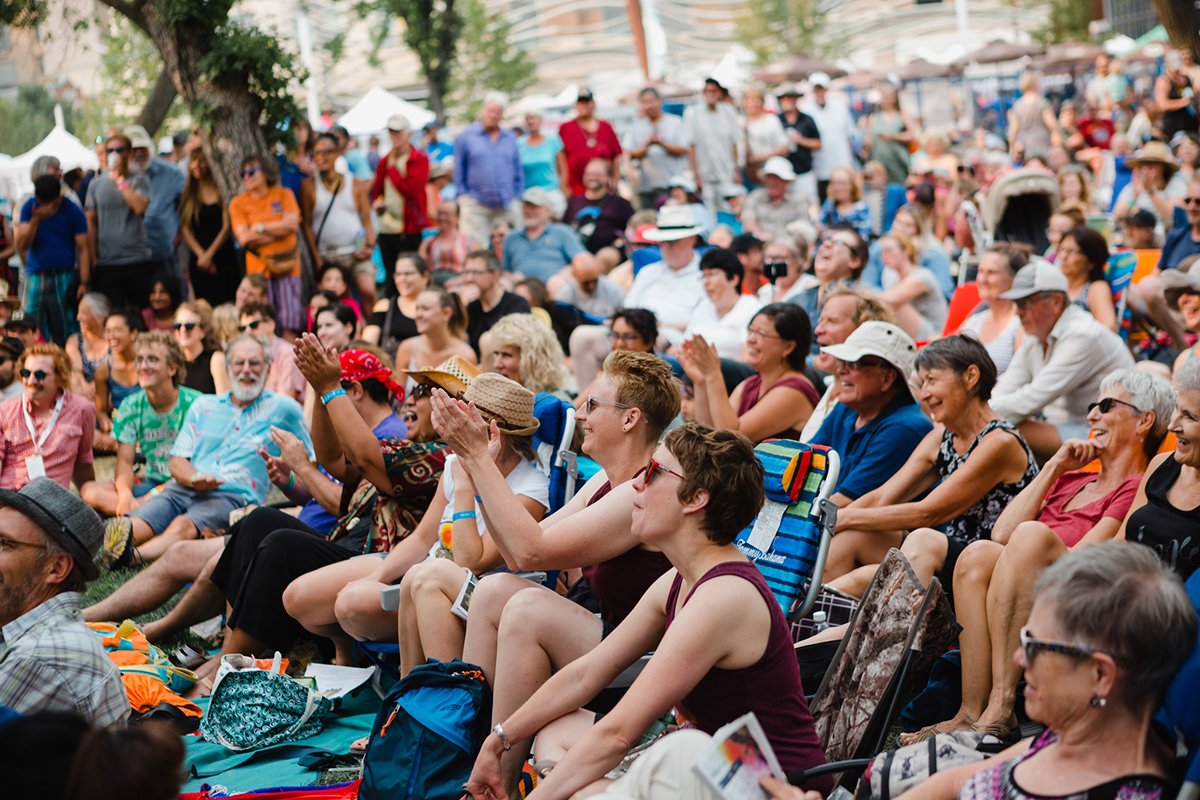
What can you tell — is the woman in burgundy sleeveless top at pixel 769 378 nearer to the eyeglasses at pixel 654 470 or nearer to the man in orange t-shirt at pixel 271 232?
the eyeglasses at pixel 654 470

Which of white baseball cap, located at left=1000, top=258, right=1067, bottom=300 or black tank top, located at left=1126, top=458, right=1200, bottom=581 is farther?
white baseball cap, located at left=1000, top=258, right=1067, bottom=300

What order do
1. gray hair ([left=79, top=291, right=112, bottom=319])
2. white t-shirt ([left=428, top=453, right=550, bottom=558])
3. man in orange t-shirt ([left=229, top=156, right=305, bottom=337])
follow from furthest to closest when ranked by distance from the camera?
man in orange t-shirt ([left=229, top=156, right=305, bottom=337]), gray hair ([left=79, top=291, right=112, bottom=319]), white t-shirt ([left=428, top=453, right=550, bottom=558])

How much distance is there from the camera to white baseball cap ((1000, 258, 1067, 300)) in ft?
18.1

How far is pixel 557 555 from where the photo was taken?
3402 millimetres

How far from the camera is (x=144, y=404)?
281 inches

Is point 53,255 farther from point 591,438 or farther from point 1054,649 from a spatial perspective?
point 1054,649

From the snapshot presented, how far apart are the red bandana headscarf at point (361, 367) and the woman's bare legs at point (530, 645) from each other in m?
2.25

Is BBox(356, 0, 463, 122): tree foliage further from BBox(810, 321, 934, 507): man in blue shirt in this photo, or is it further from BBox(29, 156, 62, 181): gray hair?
BBox(810, 321, 934, 507): man in blue shirt

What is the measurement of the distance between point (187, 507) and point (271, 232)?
406 centimetres

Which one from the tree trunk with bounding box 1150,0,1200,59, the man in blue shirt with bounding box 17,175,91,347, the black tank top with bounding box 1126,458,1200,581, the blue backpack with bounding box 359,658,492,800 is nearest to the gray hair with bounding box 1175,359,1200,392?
the black tank top with bounding box 1126,458,1200,581

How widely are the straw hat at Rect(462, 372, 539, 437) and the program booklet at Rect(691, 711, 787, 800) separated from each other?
7.07ft

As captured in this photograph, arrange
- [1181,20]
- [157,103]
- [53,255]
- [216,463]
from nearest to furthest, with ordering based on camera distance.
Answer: [216,463] < [1181,20] < [53,255] < [157,103]

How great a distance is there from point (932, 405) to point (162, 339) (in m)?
4.90

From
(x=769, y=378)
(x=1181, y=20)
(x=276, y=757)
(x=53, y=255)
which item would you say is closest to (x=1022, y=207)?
(x=1181, y=20)
